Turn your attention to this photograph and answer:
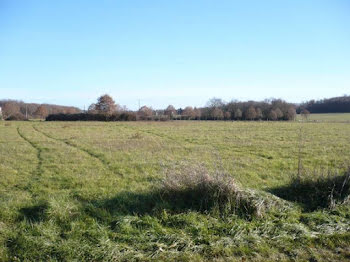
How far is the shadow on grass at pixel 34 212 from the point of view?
16.0 feet

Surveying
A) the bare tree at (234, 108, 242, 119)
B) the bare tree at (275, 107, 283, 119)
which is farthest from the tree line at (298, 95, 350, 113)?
the bare tree at (234, 108, 242, 119)

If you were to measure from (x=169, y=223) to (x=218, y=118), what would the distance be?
7675cm

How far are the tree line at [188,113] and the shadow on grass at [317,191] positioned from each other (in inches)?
2290

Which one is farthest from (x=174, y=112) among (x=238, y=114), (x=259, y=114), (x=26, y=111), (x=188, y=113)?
(x=26, y=111)

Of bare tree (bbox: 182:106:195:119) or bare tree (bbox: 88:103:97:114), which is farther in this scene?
bare tree (bbox: 182:106:195:119)

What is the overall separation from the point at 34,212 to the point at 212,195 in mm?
3790

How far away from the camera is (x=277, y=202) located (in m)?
5.73

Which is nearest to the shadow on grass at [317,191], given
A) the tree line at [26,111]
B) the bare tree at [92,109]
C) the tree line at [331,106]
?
the bare tree at [92,109]

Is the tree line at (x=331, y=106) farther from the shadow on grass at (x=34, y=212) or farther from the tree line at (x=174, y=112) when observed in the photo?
the shadow on grass at (x=34, y=212)

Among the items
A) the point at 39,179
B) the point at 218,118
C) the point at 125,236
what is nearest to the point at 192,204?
the point at 125,236

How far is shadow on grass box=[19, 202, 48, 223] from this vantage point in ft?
16.0

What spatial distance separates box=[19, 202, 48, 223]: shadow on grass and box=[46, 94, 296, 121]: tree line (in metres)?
59.1

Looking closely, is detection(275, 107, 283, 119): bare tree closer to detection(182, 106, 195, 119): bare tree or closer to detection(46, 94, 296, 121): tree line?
detection(46, 94, 296, 121): tree line

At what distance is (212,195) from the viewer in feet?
18.1
